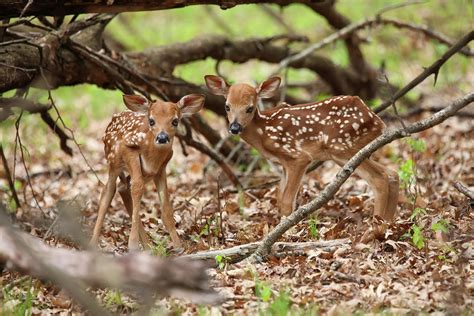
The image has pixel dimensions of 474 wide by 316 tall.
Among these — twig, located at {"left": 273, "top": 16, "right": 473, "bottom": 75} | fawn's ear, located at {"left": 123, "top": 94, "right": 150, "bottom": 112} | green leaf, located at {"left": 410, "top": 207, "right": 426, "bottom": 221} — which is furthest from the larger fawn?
twig, located at {"left": 273, "top": 16, "right": 473, "bottom": 75}

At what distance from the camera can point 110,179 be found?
23.9 ft

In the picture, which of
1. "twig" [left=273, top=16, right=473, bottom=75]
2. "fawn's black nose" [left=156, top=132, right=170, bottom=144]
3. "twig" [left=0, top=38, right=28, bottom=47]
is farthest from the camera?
"twig" [left=273, top=16, right=473, bottom=75]

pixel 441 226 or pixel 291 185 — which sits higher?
pixel 291 185

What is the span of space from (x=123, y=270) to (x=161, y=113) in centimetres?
284

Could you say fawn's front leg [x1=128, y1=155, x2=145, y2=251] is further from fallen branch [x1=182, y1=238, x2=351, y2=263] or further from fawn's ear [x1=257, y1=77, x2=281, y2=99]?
fawn's ear [x1=257, y1=77, x2=281, y2=99]

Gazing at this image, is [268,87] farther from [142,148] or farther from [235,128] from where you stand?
[142,148]

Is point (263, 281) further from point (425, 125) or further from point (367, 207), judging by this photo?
point (367, 207)

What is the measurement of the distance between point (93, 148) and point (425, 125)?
8361 millimetres

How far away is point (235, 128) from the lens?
7.78 m

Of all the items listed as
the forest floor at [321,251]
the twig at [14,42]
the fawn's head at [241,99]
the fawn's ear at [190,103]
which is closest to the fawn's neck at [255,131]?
the fawn's head at [241,99]

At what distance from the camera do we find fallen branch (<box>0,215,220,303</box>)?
4137 mm

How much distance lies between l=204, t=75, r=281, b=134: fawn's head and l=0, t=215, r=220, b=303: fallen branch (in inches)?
135

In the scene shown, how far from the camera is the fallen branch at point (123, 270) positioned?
4.14 meters

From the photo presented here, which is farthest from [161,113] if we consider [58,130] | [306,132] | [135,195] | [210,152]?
[58,130]
